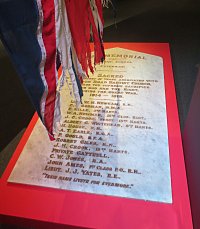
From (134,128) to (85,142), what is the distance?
27cm

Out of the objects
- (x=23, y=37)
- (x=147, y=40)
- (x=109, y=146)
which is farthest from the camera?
(x=147, y=40)

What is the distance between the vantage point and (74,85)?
90 cm

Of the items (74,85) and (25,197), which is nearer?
(74,85)

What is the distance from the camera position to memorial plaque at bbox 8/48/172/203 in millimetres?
1132

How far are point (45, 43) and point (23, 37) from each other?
2.6 inches

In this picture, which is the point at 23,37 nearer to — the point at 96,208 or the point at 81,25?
the point at 81,25

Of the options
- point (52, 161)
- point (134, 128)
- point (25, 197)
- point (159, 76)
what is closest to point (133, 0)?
point (159, 76)

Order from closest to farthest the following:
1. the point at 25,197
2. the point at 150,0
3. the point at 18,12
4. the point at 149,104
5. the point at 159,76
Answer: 1. the point at 18,12
2. the point at 25,197
3. the point at 149,104
4. the point at 159,76
5. the point at 150,0

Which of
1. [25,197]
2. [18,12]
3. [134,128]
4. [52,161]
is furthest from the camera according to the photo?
[134,128]

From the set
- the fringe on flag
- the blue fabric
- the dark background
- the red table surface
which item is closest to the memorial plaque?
the red table surface

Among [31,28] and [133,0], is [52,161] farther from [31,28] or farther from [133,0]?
[133,0]

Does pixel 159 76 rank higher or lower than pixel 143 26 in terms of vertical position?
lower

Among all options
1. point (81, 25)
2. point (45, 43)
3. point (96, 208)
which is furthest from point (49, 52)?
point (96, 208)

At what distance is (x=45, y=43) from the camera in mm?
717
